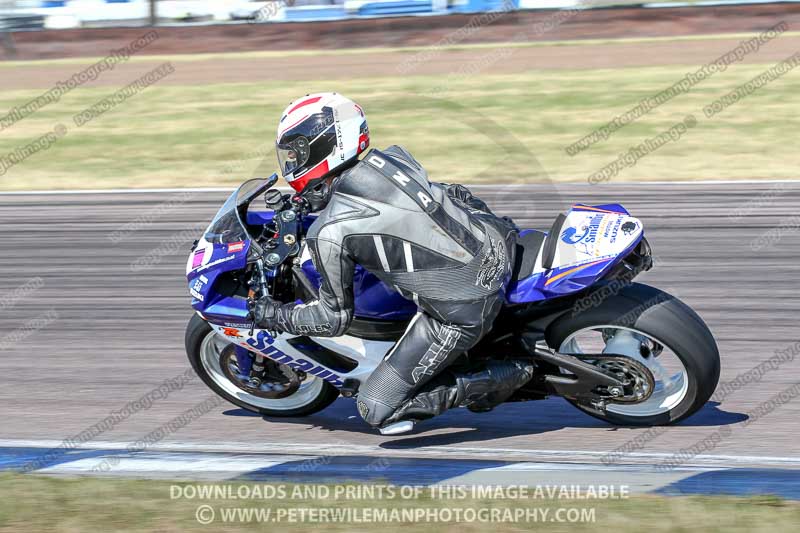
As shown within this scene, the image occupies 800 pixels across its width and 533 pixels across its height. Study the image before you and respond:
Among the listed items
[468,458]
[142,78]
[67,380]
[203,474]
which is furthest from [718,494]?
[142,78]

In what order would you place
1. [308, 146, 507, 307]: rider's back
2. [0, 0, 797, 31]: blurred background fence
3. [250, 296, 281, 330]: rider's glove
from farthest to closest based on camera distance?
[0, 0, 797, 31]: blurred background fence, [250, 296, 281, 330]: rider's glove, [308, 146, 507, 307]: rider's back

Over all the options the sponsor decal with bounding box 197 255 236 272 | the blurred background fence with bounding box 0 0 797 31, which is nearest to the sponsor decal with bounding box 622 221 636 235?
the sponsor decal with bounding box 197 255 236 272

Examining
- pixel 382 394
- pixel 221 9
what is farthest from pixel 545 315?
pixel 221 9

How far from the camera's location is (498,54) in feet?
74.6

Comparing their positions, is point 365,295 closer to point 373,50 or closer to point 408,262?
point 408,262

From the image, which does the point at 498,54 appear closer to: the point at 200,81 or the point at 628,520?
the point at 200,81

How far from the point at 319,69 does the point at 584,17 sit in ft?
26.7

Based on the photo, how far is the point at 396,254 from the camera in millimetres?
4695

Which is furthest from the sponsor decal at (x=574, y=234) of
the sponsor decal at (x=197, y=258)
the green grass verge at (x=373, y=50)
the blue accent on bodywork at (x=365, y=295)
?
the green grass verge at (x=373, y=50)

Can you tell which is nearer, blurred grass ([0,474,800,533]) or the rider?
blurred grass ([0,474,800,533])

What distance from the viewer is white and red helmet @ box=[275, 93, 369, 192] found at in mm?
4695

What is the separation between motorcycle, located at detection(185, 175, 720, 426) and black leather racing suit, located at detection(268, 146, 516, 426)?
0.17 m

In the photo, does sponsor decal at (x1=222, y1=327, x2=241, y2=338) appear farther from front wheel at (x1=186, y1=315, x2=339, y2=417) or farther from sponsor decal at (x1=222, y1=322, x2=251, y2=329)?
front wheel at (x1=186, y1=315, x2=339, y2=417)

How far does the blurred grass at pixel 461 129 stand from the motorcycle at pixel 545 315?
4.48 meters
